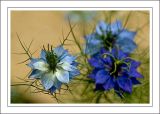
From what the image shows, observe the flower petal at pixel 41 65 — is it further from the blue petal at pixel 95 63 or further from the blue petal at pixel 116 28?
the blue petal at pixel 116 28

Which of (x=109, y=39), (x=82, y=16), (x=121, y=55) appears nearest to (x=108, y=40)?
(x=109, y=39)

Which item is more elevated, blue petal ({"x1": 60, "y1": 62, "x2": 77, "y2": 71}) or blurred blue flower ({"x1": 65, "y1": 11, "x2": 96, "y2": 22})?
blurred blue flower ({"x1": 65, "y1": 11, "x2": 96, "y2": 22})

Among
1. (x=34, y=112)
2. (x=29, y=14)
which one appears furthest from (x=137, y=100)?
(x=29, y=14)

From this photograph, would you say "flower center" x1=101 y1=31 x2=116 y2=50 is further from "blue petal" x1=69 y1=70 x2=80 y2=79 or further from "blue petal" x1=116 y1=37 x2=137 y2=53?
"blue petal" x1=69 y1=70 x2=80 y2=79

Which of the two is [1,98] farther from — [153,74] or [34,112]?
[153,74]

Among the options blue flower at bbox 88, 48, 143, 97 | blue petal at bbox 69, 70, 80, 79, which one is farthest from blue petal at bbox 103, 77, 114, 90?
blue petal at bbox 69, 70, 80, 79

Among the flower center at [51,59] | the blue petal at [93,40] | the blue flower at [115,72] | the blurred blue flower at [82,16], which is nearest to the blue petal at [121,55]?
the blue flower at [115,72]

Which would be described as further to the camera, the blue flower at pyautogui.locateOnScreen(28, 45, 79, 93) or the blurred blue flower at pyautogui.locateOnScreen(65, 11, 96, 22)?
the blurred blue flower at pyautogui.locateOnScreen(65, 11, 96, 22)
